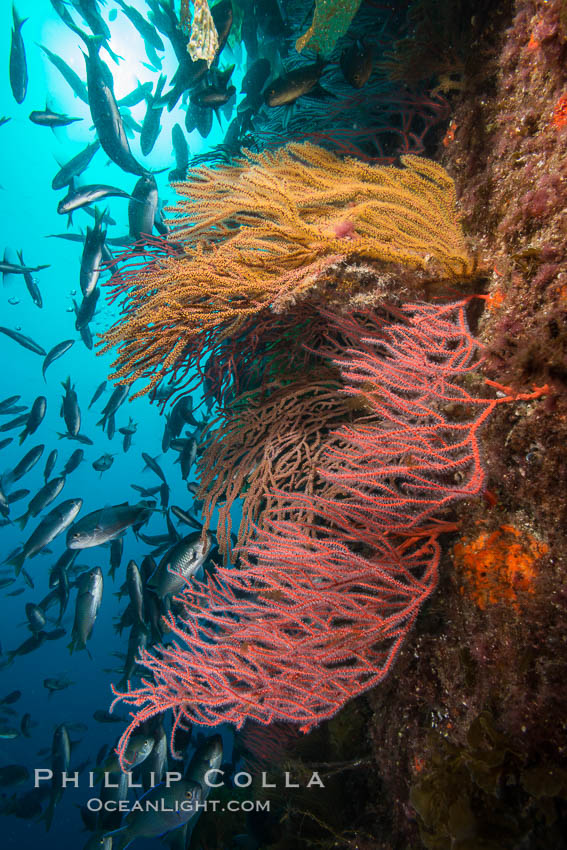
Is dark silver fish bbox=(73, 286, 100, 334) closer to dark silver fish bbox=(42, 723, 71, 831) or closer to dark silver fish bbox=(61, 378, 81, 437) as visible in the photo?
dark silver fish bbox=(61, 378, 81, 437)

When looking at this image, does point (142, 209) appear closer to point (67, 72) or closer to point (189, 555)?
point (189, 555)

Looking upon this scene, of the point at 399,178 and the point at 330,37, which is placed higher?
the point at 330,37

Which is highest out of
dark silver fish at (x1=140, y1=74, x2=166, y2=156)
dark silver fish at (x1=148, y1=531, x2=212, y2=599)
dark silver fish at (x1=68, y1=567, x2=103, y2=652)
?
dark silver fish at (x1=140, y1=74, x2=166, y2=156)

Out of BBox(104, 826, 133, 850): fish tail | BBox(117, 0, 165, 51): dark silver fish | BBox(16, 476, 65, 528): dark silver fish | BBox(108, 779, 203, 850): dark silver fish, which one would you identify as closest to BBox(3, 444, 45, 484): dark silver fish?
BBox(16, 476, 65, 528): dark silver fish

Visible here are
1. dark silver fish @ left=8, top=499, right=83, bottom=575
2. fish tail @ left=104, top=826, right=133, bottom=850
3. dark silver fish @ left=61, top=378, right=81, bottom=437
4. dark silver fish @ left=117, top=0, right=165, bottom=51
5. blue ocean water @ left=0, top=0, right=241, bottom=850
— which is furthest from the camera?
blue ocean water @ left=0, top=0, right=241, bottom=850

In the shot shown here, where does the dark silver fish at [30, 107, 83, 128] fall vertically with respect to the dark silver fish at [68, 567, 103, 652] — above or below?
above

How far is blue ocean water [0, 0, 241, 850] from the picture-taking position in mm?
25109

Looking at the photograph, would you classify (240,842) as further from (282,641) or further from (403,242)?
(403,242)

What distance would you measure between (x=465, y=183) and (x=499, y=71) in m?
0.50

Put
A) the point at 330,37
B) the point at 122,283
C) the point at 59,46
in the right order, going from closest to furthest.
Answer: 1. the point at 122,283
2. the point at 330,37
3. the point at 59,46

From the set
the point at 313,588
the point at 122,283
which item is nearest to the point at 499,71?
the point at 122,283

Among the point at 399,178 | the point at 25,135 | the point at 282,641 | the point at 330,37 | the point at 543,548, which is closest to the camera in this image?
the point at 543,548

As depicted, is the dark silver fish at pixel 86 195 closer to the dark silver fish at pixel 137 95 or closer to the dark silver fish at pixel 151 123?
the dark silver fish at pixel 151 123

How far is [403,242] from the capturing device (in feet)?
6.33
